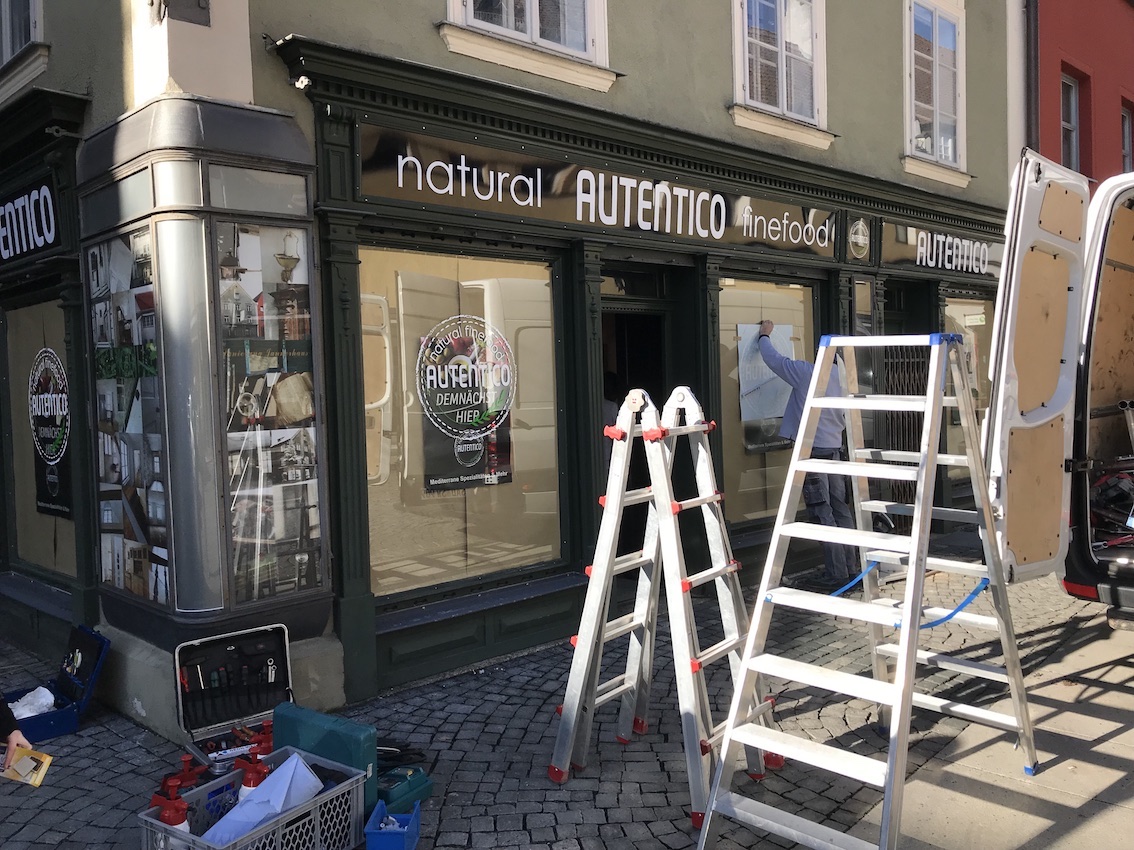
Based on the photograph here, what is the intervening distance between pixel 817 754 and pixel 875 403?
4.68 feet

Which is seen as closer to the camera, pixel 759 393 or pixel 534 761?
pixel 534 761

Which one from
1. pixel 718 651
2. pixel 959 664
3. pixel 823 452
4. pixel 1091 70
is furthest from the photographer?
pixel 1091 70

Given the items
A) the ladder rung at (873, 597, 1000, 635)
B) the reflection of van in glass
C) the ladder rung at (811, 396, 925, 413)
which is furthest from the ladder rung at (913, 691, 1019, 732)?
the ladder rung at (811, 396, 925, 413)

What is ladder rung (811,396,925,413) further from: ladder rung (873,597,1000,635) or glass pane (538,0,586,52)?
glass pane (538,0,586,52)

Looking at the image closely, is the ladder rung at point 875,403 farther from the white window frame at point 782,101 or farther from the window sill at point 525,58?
the white window frame at point 782,101

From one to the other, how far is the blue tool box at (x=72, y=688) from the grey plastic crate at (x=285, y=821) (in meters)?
1.89

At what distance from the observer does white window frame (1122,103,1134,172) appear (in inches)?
540

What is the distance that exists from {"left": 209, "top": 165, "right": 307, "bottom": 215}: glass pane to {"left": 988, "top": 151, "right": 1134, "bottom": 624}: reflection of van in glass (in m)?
3.66

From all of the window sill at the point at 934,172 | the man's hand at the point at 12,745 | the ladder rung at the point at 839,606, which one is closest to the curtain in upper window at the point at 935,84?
the window sill at the point at 934,172

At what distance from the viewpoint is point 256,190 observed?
15.5 feet

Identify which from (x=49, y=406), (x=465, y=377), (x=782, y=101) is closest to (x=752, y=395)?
(x=782, y=101)

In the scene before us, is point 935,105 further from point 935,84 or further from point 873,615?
point 873,615

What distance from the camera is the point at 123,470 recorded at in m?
5.25

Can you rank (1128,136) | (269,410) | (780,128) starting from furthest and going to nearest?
(1128,136)
(780,128)
(269,410)
